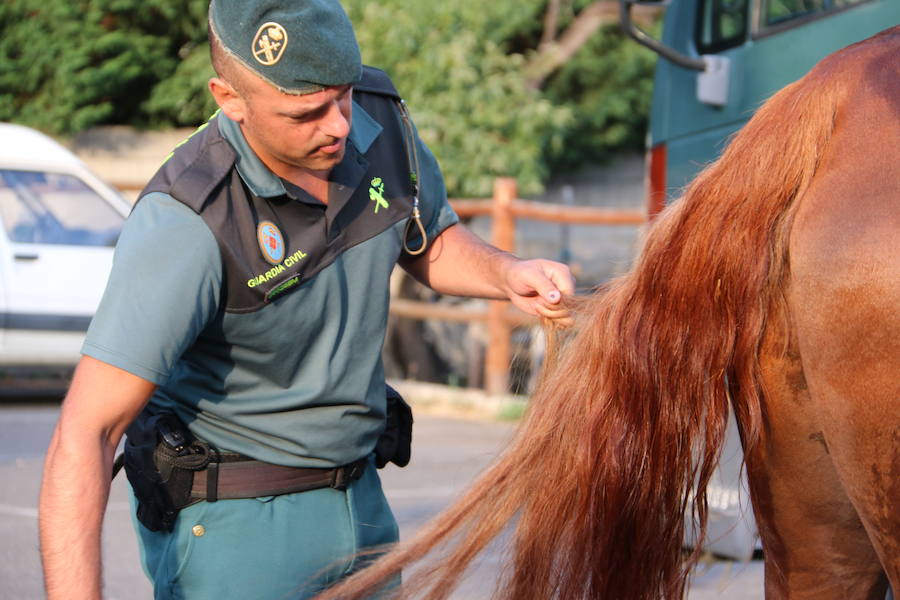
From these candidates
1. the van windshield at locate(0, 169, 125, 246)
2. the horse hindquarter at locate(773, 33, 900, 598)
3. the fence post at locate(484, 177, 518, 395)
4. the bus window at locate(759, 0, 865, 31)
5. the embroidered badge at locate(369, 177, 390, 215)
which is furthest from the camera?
the fence post at locate(484, 177, 518, 395)

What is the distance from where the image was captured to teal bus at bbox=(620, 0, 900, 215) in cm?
372

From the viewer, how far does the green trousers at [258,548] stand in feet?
6.64

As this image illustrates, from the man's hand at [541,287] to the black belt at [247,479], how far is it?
527 millimetres

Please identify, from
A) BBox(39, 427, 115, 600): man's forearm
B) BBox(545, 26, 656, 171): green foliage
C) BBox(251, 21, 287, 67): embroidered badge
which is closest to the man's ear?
BBox(251, 21, 287, 67): embroidered badge

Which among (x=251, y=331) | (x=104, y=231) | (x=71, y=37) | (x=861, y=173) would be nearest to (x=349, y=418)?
(x=251, y=331)

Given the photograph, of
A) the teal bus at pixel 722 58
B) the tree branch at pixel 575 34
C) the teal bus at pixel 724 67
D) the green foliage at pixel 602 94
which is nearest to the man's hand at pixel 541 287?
the teal bus at pixel 724 67

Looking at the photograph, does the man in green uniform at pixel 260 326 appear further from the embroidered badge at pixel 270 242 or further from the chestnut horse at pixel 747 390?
the chestnut horse at pixel 747 390

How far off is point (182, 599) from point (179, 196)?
0.76m

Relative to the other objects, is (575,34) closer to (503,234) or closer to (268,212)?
(503,234)

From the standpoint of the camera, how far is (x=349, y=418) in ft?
6.91

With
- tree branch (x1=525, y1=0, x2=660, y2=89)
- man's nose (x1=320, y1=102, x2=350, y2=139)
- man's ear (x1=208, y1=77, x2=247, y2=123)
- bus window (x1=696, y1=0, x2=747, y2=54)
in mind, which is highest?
tree branch (x1=525, y1=0, x2=660, y2=89)

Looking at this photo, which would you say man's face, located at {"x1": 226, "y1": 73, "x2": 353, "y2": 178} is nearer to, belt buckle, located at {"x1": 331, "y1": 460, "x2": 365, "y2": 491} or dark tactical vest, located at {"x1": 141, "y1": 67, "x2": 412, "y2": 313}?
dark tactical vest, located at {"x1": 141, "y1": 67, "x2": 412, "y2": 313}

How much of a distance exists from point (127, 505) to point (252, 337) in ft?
11.3

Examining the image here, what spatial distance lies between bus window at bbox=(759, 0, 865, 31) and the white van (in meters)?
4.51
